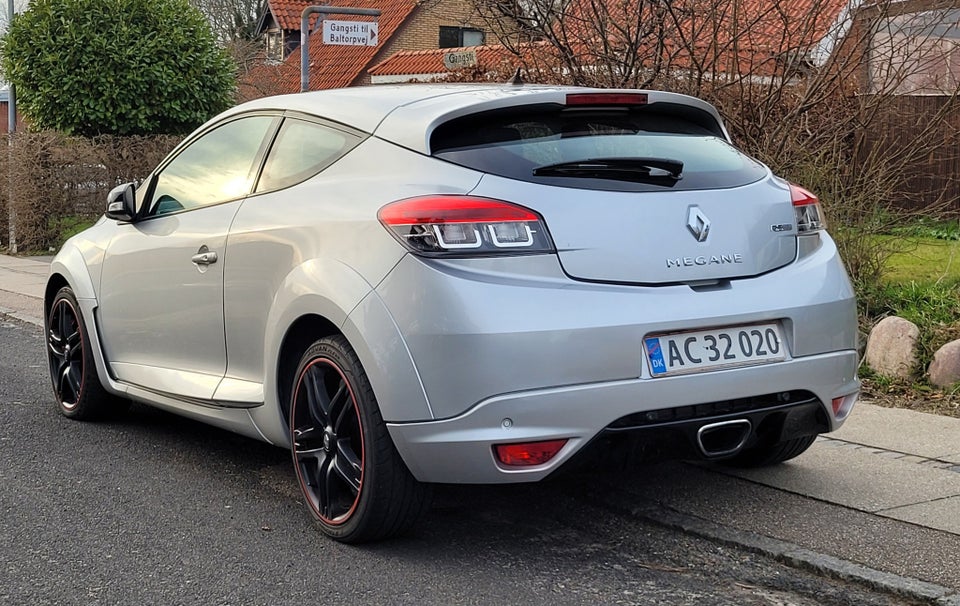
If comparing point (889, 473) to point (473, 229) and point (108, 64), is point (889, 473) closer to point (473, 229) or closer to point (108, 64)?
point (473, 229)

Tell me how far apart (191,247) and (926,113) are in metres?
5.71

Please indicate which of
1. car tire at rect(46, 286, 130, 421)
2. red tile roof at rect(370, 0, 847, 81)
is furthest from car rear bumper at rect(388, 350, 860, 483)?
red tile roof at rect(370, 0, 847, 81)

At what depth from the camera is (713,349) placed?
413 cm

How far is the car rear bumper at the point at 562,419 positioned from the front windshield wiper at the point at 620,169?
28.1 inches

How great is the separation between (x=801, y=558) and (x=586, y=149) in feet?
5.08

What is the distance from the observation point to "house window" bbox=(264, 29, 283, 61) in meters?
40.0

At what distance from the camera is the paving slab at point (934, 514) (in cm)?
454

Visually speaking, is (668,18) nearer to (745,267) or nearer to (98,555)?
(745,267)

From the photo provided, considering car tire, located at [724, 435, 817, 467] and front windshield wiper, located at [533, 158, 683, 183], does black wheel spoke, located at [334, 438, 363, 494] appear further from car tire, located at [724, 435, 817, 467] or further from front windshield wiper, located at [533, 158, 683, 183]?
car tire, located at [724, 435, 817, 467]

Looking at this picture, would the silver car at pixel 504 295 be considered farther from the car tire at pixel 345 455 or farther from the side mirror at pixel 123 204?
the side mirror at pixel 123 204

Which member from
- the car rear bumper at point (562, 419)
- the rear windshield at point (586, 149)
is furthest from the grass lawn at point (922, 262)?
the car rear bumper at point (562, 419)

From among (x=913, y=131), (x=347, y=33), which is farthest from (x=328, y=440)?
(x=347, y=33)

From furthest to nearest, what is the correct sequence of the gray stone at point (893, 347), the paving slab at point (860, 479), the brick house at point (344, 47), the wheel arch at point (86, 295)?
the brick house at point (344, 47) → the gray stone at point (893, 347) → the wheel arch at point (86, 295) → the paving slab at point (860, 479)

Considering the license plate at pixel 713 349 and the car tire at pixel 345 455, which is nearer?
the license plate at pixel 713 349
